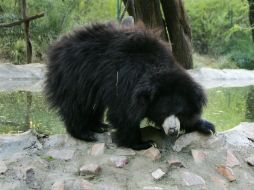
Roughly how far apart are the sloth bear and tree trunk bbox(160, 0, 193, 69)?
4.54 metres

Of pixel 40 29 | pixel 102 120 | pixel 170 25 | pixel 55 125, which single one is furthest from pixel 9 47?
pixel 102 120

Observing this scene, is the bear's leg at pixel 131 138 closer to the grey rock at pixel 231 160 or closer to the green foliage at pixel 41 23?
the grey rock at pixel 231 160

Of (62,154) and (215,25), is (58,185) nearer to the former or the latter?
(62,154)

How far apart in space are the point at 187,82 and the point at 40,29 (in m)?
11.2

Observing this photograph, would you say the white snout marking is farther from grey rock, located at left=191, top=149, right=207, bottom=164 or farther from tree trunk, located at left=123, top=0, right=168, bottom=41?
tree trunk, located at left=123, top=0, right=168, bottom=41

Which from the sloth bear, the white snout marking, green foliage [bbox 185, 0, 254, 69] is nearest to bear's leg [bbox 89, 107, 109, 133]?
the sloth bear

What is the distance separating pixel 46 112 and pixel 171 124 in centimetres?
237

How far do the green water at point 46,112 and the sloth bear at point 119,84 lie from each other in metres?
0.51

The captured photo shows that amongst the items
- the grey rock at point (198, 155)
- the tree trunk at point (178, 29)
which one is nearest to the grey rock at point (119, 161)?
the grey rock at point (198, 155)

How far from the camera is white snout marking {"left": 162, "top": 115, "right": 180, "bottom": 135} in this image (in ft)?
10.3

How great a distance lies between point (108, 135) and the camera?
358 cm

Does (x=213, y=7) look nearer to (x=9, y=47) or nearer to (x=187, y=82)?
(x=9, y=47)

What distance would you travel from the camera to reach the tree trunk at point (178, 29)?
8.00 m

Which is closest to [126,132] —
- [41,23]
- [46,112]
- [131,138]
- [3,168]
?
[131,138]
